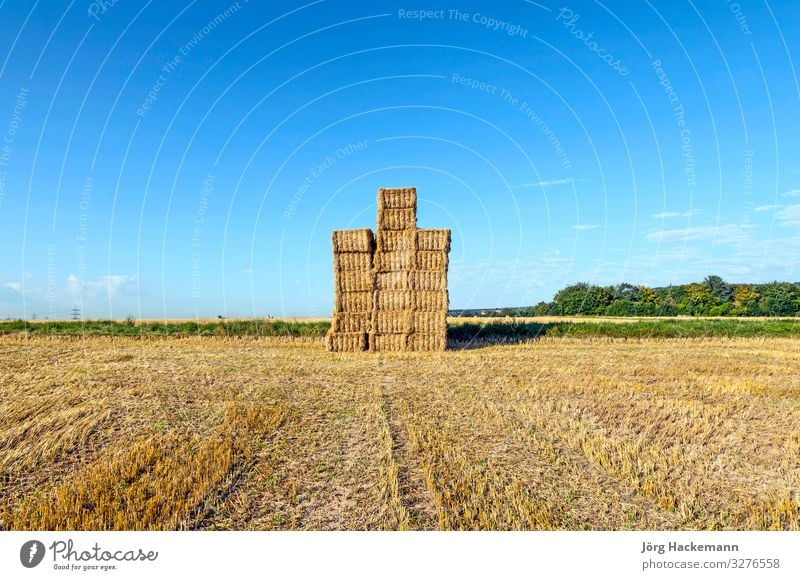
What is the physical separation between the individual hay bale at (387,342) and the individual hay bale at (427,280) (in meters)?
1.73

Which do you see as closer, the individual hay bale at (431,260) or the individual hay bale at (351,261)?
the individual hay bale at (351,261)

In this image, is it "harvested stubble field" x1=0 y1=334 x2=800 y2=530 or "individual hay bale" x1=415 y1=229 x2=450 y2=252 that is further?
"individual hay bale" x1=415 y1=229 x2=450 y2=252

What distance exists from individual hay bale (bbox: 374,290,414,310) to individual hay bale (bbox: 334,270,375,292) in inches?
16.7

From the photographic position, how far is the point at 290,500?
182 inches

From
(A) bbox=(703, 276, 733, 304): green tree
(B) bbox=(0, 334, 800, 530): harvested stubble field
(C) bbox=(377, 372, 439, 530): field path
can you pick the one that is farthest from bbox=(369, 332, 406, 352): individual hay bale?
(A) bbox=(703, 276, 733, 304): green tree

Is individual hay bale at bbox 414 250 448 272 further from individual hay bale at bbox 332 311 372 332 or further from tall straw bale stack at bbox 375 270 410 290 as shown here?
individual hay bale at bbox 332 311 372 332

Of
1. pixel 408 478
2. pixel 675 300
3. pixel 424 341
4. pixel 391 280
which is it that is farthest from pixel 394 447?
pixel 675 300

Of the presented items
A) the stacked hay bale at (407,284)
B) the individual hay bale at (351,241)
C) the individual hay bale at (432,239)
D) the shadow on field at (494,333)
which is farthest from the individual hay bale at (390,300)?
the shadow on field at (494,333)

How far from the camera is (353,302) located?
16688 millimetres

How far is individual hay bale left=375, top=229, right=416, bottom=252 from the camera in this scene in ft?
54.1

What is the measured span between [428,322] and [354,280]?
2869mm

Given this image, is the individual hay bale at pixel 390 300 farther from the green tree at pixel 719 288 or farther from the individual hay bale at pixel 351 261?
the green tree at pixel 719 288

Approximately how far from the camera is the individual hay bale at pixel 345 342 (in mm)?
16516
